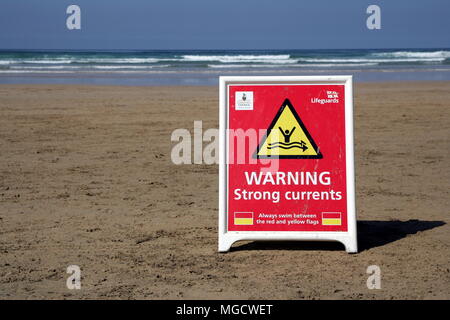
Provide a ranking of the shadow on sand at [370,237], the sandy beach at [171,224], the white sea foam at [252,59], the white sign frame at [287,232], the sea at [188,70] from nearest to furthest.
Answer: the sandy beach at [171,224] → the white sign frame at [287,232] → the shadow on sand at [370,237] → the sea at [188,70] → the white sea foam at [252,59]

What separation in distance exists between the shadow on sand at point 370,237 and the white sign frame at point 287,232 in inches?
7.8

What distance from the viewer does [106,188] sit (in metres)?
Answer: 7.32

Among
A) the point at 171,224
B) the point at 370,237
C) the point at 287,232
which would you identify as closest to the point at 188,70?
the point at 171,224

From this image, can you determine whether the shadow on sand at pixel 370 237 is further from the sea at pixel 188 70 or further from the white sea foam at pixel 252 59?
the white sea foam at pixel 252 59

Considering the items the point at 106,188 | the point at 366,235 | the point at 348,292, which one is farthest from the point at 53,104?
the point at 348,292

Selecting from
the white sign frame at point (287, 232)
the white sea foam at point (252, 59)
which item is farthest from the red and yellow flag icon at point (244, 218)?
the white sea foam at point (252, 59)

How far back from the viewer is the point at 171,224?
593cm

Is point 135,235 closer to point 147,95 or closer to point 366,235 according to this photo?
point 366,235

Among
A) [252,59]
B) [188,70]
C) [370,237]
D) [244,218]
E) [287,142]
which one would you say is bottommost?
[370,237]

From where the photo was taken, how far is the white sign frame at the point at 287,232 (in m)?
5.03

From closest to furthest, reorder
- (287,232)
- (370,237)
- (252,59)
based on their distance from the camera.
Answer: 1. (287,232)
2. (370,237)
3. (252,59)

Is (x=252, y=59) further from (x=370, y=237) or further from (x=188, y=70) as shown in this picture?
(x=370, y=237)

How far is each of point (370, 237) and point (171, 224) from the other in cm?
182
